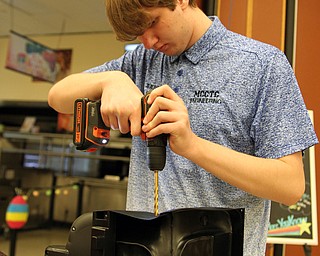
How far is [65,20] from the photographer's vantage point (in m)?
5.75

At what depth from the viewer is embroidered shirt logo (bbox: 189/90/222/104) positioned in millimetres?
930

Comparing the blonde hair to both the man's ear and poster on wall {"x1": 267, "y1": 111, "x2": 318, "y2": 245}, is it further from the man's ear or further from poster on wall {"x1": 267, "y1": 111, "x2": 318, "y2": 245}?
poster on wall {"x1": 267, "y1": 111, "x2": 318, "y2": 245}

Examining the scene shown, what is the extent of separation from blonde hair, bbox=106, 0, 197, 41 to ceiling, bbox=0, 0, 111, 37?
416 cm

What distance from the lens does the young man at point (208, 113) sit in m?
0.79

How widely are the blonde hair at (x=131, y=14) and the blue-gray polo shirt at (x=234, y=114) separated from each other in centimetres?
15

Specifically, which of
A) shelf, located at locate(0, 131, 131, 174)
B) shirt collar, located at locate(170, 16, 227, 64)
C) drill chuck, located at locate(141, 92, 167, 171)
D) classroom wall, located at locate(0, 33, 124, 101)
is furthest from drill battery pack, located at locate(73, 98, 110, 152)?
classroom wall, located at locate(0, 33, 124, 101)

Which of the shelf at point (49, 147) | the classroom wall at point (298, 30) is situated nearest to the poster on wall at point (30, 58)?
the shelf at point (49, 147)

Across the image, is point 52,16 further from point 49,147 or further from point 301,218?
point 301,218

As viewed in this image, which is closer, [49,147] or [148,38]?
[148,38]

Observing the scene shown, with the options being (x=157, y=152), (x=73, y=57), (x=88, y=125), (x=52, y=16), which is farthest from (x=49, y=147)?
(x=157, y=152)

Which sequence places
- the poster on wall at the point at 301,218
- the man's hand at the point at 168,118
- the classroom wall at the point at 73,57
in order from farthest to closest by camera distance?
1. the classroom wall at the point at 73,57
2. the poster on wall at the point at 301,218
3. the man's hand at the point at 168,118

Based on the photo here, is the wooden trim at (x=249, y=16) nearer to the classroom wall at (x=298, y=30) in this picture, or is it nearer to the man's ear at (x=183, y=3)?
the classroom wall at (x=298, y=30)

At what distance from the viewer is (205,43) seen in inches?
38.4

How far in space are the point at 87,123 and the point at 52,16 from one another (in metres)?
5.17
